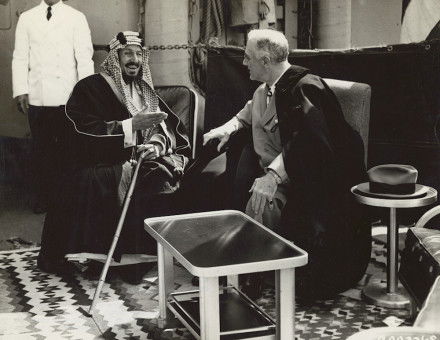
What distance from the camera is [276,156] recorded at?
4.37m

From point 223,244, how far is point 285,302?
0.44 meters

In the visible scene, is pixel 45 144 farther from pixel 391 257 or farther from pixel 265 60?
pixel 391 257

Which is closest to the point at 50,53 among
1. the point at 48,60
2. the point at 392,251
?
the point at 48,60

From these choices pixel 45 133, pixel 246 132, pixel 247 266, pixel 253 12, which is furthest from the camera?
pixel 253 12

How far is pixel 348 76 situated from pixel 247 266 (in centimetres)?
243

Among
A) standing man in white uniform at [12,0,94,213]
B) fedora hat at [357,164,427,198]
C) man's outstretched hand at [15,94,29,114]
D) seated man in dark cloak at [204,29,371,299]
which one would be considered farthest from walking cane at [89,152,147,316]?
man's outstretched hand at [15,94,29,114]

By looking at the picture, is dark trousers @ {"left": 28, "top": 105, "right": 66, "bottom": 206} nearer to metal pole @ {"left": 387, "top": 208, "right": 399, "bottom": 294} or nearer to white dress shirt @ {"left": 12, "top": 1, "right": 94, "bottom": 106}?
white dress shirt @ {"left": 12, "top": 1, "right": 94, "bottom": 106}

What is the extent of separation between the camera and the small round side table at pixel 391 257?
3.74 metres

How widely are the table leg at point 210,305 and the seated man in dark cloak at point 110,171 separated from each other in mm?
1590

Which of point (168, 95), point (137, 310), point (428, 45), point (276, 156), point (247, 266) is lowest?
point (137, 310)

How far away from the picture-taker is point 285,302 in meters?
3.01

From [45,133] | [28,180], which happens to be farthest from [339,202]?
[28,180]

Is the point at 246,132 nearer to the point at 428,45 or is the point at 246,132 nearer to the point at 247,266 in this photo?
the point at 428,45

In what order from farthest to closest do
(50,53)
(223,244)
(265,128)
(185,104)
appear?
(50,53) → (185,104) → (265,128) → (223,244)
